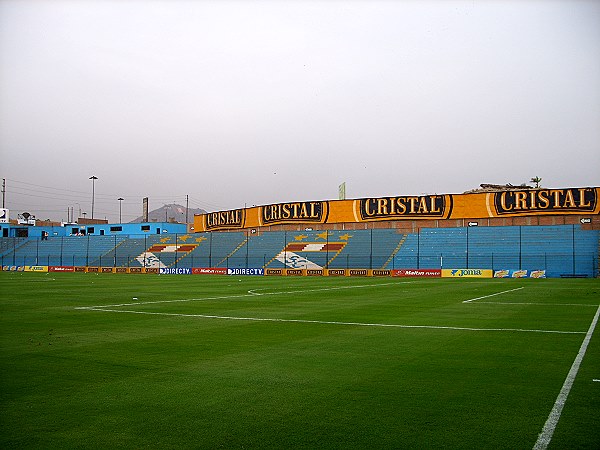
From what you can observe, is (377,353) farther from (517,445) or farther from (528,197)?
(528,197)

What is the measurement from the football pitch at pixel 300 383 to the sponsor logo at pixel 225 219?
213 feet

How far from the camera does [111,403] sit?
7.11 meters

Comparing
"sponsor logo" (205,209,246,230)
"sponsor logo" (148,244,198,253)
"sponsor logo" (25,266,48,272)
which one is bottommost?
"sponsor logo" (25,266,48,272)

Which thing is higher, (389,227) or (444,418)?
(389,227)

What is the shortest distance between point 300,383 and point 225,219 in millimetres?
76642

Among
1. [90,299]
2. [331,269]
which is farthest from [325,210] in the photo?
[90,299]

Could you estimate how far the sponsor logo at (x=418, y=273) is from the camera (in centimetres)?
5453

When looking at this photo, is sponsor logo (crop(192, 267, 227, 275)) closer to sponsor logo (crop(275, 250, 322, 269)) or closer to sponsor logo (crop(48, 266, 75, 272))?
sponsor logo (crop(275, 250, 322, 269))

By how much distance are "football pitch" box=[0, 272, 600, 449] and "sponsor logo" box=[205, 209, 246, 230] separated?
65.0 m

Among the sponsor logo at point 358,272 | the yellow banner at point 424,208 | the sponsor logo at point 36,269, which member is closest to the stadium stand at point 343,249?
the yellow banner at point 424,208

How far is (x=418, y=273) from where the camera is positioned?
182 feet

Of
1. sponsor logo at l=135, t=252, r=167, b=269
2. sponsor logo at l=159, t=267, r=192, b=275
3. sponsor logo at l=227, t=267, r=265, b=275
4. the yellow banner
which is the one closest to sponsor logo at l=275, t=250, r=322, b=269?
sponsor logo at l=227, t=267, r=265, b=275

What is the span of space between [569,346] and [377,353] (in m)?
4.12

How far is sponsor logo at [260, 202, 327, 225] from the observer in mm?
73500
